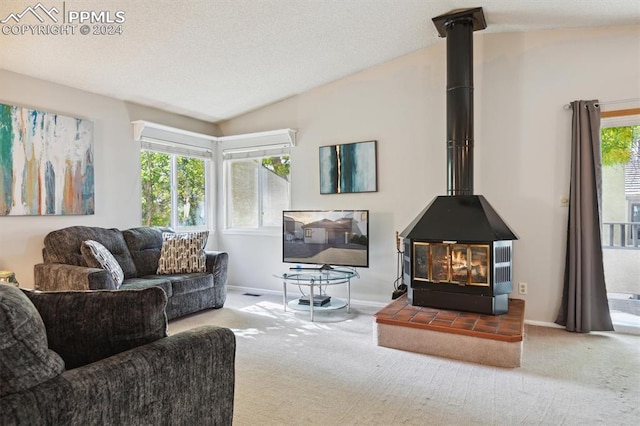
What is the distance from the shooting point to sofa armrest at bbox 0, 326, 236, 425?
1.05 metres

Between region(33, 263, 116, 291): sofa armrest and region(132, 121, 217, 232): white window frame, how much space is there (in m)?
1.71

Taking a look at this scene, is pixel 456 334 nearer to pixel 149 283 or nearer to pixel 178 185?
pixel 149 283

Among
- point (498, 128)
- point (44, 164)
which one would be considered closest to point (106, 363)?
point (44, 164)

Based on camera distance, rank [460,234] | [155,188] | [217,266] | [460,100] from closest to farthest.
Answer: [460,234] → [460,100] → [217,266] → [155,188]

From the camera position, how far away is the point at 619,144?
3625mm

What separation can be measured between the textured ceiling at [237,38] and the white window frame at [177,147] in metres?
0.43

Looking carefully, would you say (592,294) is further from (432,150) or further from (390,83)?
(390,83)

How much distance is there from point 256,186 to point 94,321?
14.1 ft

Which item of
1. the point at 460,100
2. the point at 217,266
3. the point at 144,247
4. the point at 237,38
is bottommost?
the point at 217,266

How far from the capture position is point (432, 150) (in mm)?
4262

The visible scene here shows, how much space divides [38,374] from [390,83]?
421 cm

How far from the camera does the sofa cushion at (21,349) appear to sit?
103 cm

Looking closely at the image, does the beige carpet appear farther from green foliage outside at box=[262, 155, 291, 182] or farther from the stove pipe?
green foliage outside at box=[262, 155, 291, 182]

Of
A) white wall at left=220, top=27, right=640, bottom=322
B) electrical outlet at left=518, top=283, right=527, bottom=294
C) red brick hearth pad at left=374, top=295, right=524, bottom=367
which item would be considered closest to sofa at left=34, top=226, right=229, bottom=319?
white wall at left=220, top=27, right=640, bottom=322
